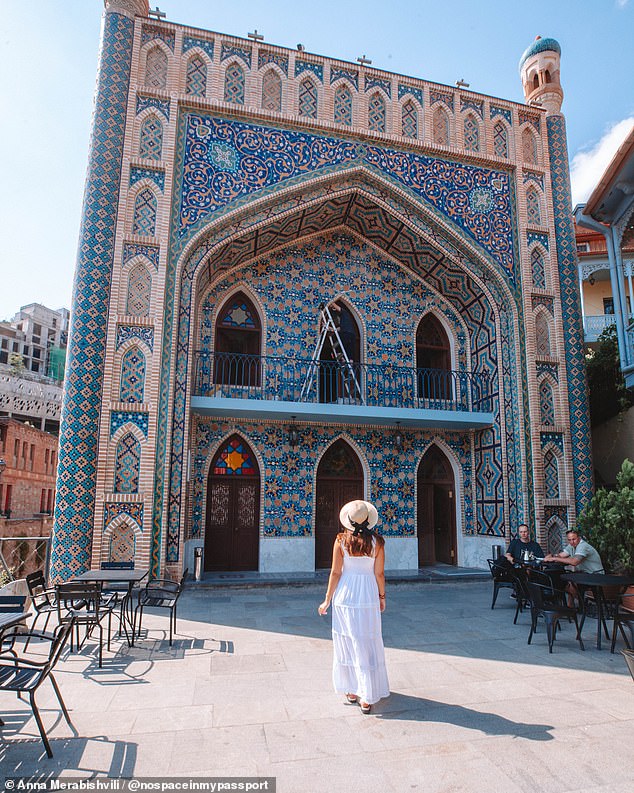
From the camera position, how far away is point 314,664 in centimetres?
519

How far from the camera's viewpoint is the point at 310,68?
35.4 feet

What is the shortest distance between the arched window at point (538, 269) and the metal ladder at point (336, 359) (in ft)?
13.5

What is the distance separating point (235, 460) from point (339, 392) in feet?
8.33

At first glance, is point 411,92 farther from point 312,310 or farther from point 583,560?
point 583,560

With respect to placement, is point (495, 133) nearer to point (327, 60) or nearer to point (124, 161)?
point (327, 60)

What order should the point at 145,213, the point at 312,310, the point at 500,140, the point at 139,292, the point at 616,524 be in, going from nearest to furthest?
the point at 616,524, the point at 139,292, the point at 145,213, the point at 312,310, the point at 500,140

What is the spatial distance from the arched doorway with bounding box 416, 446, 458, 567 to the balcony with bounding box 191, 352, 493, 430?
101cm

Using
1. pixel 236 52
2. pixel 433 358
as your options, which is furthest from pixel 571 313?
pixel 236 52

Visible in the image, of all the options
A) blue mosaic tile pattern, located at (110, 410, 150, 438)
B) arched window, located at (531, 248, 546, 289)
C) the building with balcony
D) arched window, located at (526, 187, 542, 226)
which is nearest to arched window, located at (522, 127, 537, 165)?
the building with balcony

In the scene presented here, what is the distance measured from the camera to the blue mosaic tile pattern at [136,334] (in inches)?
351

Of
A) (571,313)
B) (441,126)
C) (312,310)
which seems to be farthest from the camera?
(312,310)

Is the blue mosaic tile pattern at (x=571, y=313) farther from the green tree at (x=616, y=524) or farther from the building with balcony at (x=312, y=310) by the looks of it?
the green tree at (x=616, y=524)

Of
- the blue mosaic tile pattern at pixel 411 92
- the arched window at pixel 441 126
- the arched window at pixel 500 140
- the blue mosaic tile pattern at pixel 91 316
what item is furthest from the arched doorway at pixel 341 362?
the arched window at pixel 500 140

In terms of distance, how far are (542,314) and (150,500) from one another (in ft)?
26.9
